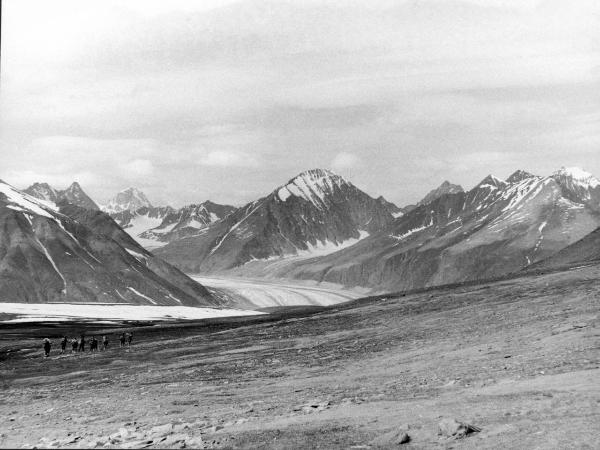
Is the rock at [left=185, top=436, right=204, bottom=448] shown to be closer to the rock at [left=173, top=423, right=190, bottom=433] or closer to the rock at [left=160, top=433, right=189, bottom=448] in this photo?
the rock at [left=160, top=433, right=189, bottom=448]

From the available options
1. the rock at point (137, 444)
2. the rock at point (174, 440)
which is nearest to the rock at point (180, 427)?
the rock at point (174, 440)

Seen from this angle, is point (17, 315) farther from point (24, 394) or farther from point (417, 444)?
point (417, 444)

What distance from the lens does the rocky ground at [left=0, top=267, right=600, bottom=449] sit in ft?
73.8

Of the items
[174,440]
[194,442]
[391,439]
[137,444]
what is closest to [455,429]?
[391,439]

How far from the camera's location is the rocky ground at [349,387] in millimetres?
22500

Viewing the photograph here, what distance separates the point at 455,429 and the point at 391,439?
1.74 m

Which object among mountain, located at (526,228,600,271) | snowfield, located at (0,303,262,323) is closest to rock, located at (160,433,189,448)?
snowfield, located at (0,303,262,323)

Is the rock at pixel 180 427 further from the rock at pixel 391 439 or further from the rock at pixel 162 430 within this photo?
the rock at pixel 391 439

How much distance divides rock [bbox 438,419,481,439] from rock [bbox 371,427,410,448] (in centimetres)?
99

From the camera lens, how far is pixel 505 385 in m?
29.8

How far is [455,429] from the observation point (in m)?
21.4

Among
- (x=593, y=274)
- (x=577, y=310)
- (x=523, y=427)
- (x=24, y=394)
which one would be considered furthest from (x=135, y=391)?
(x=593, y=274)

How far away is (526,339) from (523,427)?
82.9ft

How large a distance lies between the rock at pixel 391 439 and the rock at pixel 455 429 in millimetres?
987
